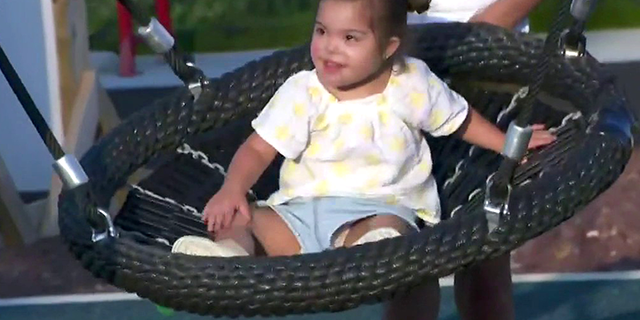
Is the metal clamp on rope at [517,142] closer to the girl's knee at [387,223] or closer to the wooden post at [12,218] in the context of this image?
the girl's knee at [387,223]

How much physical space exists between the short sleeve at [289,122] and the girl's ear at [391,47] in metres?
0.12

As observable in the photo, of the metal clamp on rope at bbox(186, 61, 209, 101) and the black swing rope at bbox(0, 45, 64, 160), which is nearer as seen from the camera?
the black swing rope at bbox(0, 45, 64, 160)

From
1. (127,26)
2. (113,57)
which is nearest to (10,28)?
(127,26)

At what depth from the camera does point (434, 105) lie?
5.52 ft

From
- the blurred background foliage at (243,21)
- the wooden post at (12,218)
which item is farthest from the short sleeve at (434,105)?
the blurred background foliage at (243,21)

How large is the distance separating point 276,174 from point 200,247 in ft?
1.15

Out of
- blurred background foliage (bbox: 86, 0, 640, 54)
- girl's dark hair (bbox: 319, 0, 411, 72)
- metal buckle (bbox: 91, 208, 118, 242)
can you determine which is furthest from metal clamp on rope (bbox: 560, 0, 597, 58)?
blurred background foliage (bbox: 86, 0, 640, 54)

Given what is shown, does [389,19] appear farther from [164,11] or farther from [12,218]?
[164,11]

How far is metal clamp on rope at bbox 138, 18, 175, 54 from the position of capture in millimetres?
1656

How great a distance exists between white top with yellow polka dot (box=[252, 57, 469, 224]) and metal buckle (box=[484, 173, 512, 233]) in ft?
0.88

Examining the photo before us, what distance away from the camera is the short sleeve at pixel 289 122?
1631 millimetres

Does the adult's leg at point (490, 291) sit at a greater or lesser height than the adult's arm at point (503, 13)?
lesser

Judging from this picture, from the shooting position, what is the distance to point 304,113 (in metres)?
1.63

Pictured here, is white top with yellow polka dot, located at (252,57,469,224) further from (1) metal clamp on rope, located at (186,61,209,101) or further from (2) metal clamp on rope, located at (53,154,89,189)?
(2) metal clamp on rope, located at (53,154,89,189)
